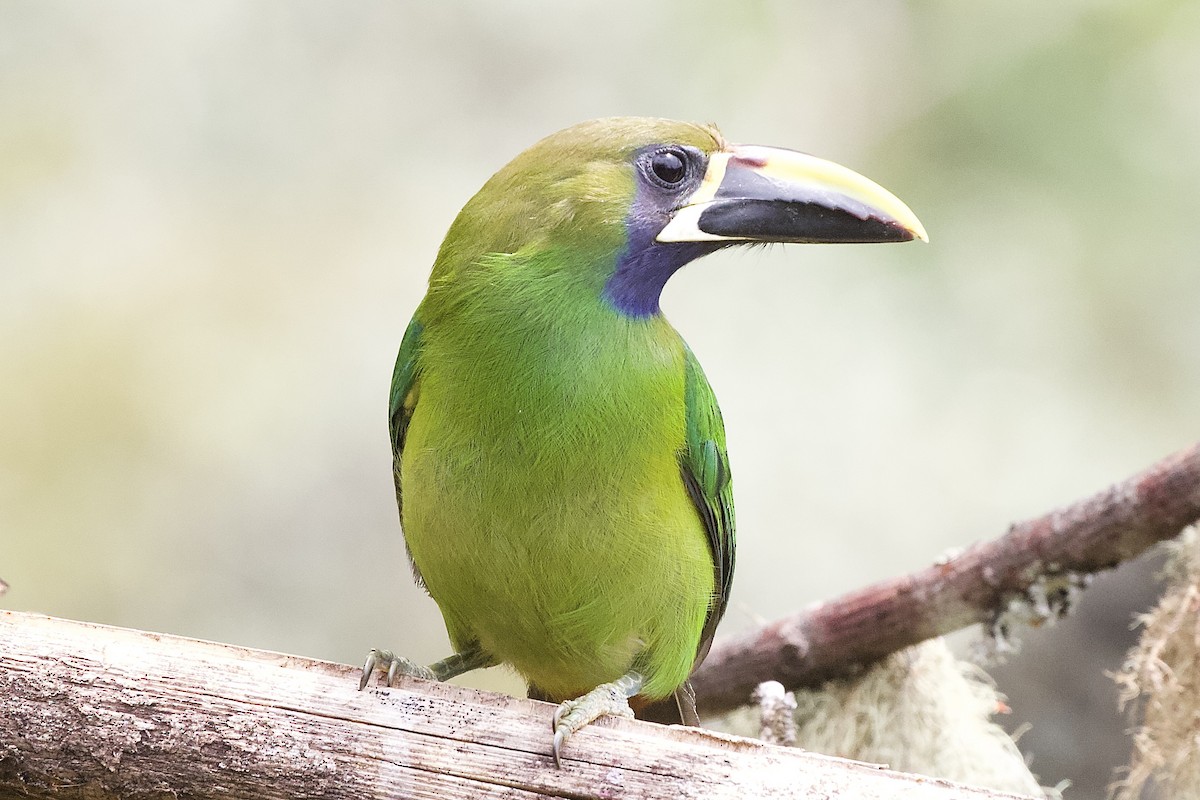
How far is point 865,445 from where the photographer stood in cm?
586

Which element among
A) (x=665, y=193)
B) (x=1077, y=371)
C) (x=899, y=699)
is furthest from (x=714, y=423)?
(x=1077, y=371)

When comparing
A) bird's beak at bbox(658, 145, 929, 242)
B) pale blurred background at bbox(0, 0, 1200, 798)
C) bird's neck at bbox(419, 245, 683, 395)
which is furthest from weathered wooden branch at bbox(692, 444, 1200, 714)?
pale blurred background at bbox(0, 0, 1200, 798)

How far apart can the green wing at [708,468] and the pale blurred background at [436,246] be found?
272 centimetres

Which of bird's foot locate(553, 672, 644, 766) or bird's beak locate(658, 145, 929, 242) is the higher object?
bird's beak locate(658, 145, 929, 242)

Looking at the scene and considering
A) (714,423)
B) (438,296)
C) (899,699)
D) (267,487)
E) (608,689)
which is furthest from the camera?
(267,487)

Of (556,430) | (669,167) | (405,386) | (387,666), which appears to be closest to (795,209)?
(669,167)

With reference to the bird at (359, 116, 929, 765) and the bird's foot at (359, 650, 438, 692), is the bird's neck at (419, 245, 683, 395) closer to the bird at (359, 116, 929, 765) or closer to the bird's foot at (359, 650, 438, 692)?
the bird at (359, 116, 929, 765)

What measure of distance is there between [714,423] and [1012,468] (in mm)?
3427

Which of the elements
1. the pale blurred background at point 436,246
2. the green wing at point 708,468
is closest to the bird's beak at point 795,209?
the green wing at point 708,468

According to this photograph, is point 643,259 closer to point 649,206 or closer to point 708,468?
point 649,206

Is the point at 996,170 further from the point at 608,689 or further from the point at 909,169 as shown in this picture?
the point at 608,689

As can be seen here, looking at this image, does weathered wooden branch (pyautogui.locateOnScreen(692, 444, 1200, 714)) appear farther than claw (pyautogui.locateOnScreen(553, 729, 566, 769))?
Yes

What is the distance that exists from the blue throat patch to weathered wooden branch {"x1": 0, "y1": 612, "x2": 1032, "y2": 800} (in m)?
0.88

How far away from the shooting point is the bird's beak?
102 inches
